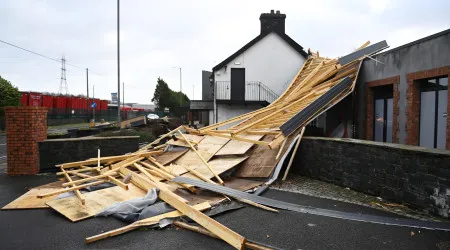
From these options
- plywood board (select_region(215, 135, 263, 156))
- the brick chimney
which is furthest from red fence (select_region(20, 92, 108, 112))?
plywood board (select_region(215, 135, 263, 156))

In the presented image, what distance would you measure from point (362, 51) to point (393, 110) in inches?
110

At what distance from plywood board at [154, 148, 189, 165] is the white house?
34.2 feet

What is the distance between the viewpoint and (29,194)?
612cm

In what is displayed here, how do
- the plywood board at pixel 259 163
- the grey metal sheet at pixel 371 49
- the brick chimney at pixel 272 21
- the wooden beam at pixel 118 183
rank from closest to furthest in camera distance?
the wooden beam at pixel 118 183 < the plywood board at pixel 259 163 < the grey metal sheet at pixel 371 49 < the brick chimney at pixel 272 21

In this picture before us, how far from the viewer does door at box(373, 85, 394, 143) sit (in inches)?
384

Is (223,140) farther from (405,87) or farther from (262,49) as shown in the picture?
(262,49)

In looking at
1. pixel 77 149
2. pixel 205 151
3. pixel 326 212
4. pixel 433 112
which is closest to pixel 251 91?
pixel 205 151

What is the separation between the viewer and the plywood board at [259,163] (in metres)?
7.42

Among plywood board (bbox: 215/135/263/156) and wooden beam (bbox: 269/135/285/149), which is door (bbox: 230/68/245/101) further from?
wooden beam (bbox: 269/135/285/149)

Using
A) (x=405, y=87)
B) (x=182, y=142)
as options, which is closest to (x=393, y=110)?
(x=405, y=87)

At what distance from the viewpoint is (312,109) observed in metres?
8.90

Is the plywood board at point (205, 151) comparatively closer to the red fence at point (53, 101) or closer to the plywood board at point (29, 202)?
the plywood board at point (29, 202)

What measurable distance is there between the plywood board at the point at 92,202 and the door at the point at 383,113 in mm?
7916

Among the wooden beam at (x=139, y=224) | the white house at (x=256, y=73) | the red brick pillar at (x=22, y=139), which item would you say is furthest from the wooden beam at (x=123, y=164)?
the white house at (x=256, y=73)
